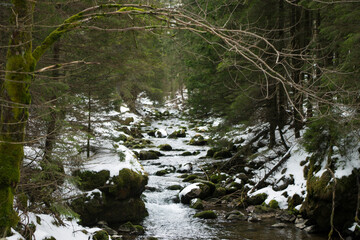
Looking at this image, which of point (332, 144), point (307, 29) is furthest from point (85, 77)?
point (307, 29)

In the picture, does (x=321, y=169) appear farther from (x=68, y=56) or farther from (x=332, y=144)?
(x=68, y=56)

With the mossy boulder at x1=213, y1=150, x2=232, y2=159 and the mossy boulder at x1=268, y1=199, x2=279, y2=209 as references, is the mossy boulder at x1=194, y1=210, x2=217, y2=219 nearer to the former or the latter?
the mossy boulder at x1=268, y1=199, x2=279, y2=209

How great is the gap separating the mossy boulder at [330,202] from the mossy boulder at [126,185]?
5523 mm

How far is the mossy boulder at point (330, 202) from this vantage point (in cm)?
838

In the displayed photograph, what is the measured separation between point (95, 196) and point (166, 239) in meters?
2.72

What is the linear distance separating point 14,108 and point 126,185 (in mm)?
7204

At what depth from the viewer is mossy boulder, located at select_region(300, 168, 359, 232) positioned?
27.5ft

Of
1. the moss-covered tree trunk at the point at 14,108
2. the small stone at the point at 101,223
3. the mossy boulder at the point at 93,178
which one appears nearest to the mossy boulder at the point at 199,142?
the mossy boulder at the point at 93,178

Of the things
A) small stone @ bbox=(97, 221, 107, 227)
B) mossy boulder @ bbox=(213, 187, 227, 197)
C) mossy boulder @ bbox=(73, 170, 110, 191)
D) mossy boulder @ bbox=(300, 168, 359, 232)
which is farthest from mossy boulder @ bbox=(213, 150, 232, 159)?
small stone @ bbox=(97, 221, 107, 227)

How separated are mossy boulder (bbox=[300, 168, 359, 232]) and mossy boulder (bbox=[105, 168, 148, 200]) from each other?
5523mm

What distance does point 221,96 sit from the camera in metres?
15.4

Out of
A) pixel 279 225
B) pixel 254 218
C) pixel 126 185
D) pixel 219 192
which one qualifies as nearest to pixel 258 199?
pixel 254 218

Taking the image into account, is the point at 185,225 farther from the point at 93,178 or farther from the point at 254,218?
the point at 93,178

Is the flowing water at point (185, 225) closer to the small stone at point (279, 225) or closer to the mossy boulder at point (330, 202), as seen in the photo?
the small stone at point (279, 225)
